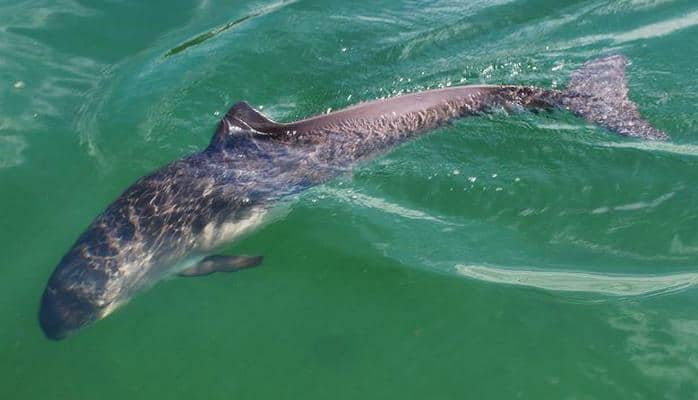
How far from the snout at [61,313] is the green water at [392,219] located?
0.62 ft

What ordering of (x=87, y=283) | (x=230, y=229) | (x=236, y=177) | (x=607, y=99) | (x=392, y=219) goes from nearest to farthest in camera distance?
(x=87, y=283) < (x=392, y=219) < (x=230, y=229) < (x=236, y=177) < (x=607, y=99)

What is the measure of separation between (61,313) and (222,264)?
5.34ft

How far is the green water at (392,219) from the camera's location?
6387 millimetres

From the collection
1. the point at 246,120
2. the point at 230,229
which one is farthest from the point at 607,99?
the point at 230,229

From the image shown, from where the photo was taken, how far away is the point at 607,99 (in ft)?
29.0

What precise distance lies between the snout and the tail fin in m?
6.21

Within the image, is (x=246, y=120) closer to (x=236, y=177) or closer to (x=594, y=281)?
(x=236, y=177)

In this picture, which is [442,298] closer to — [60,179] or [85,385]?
[85,385]

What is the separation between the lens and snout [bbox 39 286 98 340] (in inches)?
270

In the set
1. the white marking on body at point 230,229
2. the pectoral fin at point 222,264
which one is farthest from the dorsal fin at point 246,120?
the pectoral fin at point 222,264

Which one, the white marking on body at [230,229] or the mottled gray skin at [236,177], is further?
the white marking on body at [230,229]

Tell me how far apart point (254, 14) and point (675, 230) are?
752 cm

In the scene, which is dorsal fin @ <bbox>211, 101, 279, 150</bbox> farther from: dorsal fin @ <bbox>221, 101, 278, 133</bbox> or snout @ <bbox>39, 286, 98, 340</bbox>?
snout @ <bbox>39, 286, 98, 340</bbox>

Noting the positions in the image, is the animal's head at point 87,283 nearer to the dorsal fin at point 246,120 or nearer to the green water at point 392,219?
the green water at point 392,219
